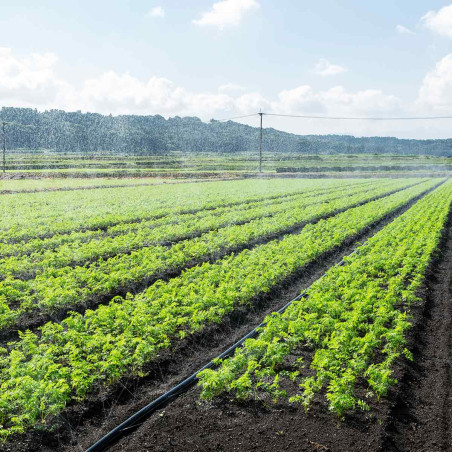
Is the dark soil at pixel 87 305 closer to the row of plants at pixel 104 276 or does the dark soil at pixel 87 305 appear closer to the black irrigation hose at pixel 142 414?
the row of plants at pixel 104 276

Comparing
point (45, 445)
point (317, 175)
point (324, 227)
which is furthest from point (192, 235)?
point (317, 175)

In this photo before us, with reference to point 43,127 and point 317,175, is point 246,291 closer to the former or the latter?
point 317,175

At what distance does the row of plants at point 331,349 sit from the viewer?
6109mm

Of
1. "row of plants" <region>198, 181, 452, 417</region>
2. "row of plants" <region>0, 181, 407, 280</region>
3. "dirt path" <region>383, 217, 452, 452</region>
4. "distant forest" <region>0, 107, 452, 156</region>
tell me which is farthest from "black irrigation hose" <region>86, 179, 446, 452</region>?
"distant forest" <region>0, 107, 452, 156</region>

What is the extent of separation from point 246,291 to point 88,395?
4.39 metres

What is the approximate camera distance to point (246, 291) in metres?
9.90

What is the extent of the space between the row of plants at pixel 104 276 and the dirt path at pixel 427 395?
6.61m

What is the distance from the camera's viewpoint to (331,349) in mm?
7188

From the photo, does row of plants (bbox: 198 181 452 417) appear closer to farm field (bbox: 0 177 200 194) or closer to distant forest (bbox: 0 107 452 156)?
farm field (bbox: 0 177 200 194)

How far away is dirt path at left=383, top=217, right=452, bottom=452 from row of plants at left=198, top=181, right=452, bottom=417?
0.33 metres

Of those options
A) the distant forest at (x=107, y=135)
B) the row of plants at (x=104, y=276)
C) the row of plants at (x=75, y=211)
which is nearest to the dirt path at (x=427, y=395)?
the row of plants at (x=104, y=276)

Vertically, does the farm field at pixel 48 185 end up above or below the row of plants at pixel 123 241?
above

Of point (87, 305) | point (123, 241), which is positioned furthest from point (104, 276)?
point (123, 241)

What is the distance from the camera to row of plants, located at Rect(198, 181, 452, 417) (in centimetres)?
611
